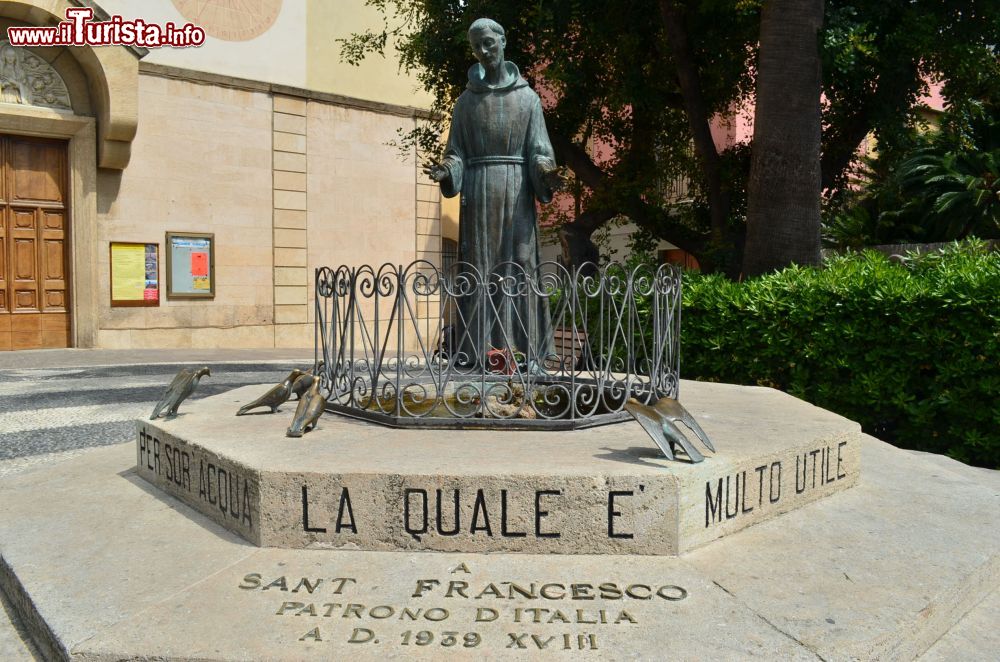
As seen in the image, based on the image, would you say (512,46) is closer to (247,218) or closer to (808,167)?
(808,167)

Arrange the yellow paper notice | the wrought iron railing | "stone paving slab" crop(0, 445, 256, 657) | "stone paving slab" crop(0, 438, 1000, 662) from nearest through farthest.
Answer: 1. "stone paving slab" crop(0, 438, 1000, 662)
2. "stone paving slab" crop(0, 445, 256, 657)
3. the wrought iron railing
4. the yellow paper notice

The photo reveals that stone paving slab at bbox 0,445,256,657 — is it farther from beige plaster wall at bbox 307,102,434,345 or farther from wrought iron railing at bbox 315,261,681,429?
beige plaster wall at bbox 307,102,434,345

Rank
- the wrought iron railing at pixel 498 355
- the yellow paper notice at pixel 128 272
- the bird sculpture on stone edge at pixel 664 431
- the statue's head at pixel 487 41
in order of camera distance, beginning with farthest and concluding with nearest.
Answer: the yellow paper notice at pixel 128 272 < the statue's head at pixel 487 41 < the wrought iron railing at pixel 498 355 < the bird sculpture on stone edge at pixel 664 431

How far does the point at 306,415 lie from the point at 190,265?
11632 millimetres

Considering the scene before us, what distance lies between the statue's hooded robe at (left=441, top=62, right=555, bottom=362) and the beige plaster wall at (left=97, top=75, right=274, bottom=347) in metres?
10.3

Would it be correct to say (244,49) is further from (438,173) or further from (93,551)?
(93,551)

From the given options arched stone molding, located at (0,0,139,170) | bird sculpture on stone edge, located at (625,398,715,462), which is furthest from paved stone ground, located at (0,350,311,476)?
bird sculpture on stone edge, located at (625,398,715,462)

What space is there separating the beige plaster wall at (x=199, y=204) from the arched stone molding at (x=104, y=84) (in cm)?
49

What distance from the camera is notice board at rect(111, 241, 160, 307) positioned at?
545 inches

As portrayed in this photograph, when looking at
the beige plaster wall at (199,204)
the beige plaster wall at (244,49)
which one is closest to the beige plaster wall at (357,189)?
the beige plaster wall at (244,49)

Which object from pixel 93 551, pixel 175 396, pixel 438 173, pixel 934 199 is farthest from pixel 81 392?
pixel 934 199

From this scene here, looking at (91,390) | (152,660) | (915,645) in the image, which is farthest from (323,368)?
(91,390)

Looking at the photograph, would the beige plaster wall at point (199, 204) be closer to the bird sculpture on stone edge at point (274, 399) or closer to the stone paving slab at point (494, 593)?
the bird sculpture on stone edge at point (274, 399)

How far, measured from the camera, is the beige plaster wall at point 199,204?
13.9m
